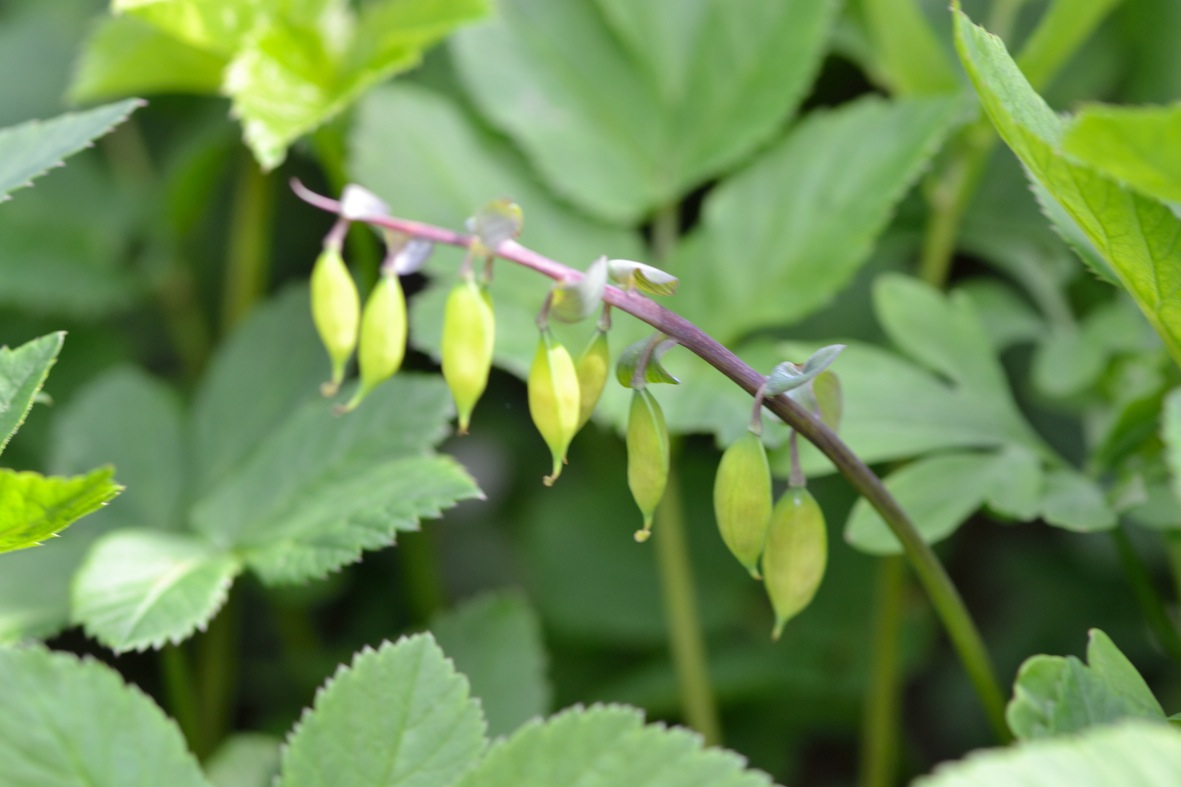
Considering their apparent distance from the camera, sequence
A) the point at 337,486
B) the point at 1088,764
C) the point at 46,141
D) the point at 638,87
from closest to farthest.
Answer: the point at 1088,764, the point at 46,141, the point at 337,486, the point at 638,87

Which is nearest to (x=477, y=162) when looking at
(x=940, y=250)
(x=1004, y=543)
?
(x=940, y=250)

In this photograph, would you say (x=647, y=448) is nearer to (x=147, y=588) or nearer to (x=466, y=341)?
(x=466, y=341)

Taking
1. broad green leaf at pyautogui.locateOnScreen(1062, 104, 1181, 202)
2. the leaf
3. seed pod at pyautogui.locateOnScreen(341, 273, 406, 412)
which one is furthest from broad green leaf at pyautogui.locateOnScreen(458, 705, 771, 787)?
the leaf

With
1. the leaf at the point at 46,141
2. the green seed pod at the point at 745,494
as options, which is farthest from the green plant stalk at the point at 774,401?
the leaf at the point at 46,141

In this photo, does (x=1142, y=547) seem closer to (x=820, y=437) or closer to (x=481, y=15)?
(x=820, y=437)

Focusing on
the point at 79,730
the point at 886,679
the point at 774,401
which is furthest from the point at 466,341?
the point at 886,679

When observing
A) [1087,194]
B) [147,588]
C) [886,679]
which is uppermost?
[1087,194]

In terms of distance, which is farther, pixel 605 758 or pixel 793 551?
pixel 793 551

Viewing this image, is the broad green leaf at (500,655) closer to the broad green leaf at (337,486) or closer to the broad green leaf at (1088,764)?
the broad green leaf at (337,486)
